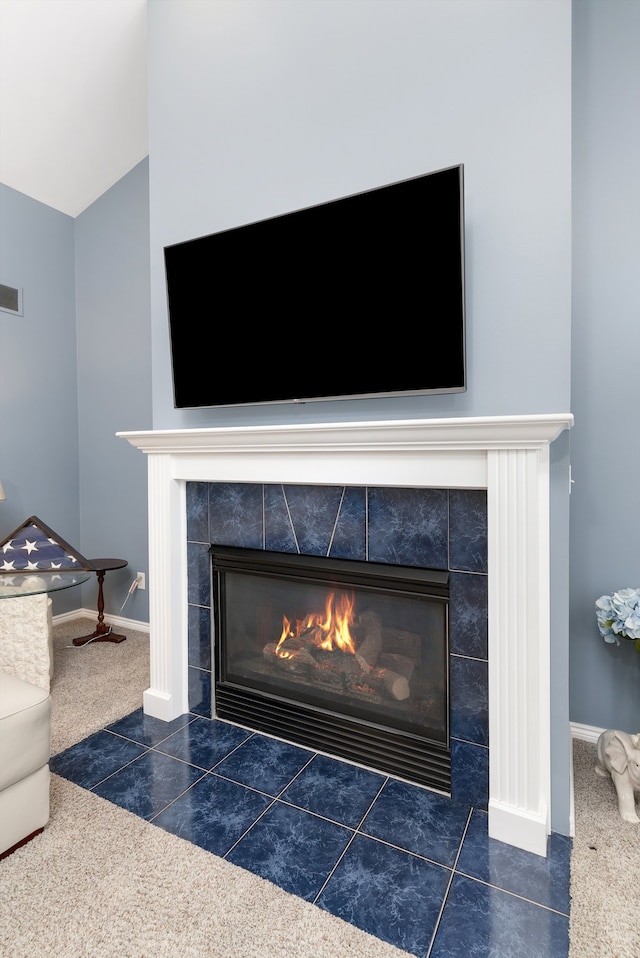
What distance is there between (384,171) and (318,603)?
63.9 inches

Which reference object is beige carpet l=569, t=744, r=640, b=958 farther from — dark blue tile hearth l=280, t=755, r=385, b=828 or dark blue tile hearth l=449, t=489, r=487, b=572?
dark blue tile hearth l=449, t=489, r=487, b=572

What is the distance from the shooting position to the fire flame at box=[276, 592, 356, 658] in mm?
1995

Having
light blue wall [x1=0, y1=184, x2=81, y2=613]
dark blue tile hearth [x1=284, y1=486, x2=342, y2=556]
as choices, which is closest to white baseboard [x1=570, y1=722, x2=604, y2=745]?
dark blue tile hearth [x1=284, y1=486, x2=342, y2=556]

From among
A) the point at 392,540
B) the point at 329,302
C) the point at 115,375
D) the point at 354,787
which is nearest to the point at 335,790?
the point at 354,787

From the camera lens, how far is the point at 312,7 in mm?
1917

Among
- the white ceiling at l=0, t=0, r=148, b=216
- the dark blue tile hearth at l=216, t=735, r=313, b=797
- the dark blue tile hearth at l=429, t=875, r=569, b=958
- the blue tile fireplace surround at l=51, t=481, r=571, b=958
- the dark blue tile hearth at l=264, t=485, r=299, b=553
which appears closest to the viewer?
the dark blue tile hearth at l=429, t=875, r=569, b=958

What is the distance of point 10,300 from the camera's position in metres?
3.17

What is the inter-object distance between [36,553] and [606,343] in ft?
8.14

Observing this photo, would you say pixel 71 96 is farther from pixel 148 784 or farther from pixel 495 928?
pixel 495 928

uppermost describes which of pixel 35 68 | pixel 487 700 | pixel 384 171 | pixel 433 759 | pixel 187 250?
pixel 35 68

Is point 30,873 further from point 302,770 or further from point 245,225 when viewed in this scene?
point 245,225

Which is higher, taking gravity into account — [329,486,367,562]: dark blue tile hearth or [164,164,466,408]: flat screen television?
[164,164,466,408]: flat screen television

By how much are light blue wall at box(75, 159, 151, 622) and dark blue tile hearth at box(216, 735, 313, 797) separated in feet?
5.08

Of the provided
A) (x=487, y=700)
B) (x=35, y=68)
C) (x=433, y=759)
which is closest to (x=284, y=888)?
(x=433, y=759)
